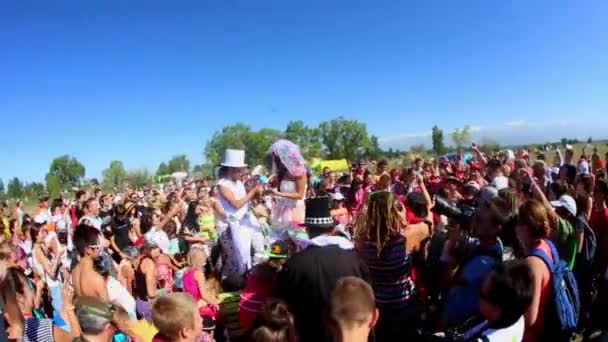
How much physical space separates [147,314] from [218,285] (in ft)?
3.43

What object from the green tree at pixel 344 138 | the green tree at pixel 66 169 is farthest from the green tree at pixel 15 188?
the green tree at pixel 344 138

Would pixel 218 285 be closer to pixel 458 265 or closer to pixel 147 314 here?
pixel 147 314

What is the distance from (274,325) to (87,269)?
1.97 meters

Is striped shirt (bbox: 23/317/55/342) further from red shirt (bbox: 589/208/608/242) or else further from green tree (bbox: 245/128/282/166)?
green tree (bbox: 245/128/282/166)

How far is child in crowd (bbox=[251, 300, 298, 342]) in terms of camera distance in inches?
89.0

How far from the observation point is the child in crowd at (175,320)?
2.46 meters

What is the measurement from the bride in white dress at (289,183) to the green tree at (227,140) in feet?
258

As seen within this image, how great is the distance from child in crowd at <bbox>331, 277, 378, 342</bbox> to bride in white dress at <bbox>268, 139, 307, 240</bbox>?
161cm

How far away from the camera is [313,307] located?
254 centimetres

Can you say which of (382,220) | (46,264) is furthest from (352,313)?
(46,264)

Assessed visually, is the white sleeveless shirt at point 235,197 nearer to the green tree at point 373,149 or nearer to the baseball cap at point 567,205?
the baseball cap at point 567,205

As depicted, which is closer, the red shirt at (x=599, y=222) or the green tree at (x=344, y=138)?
the red shirt at (x=599, y=222)

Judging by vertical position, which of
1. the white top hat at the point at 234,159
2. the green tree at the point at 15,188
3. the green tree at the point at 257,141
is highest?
the green tree at the point at 257,141

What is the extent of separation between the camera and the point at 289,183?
377 centimetres
